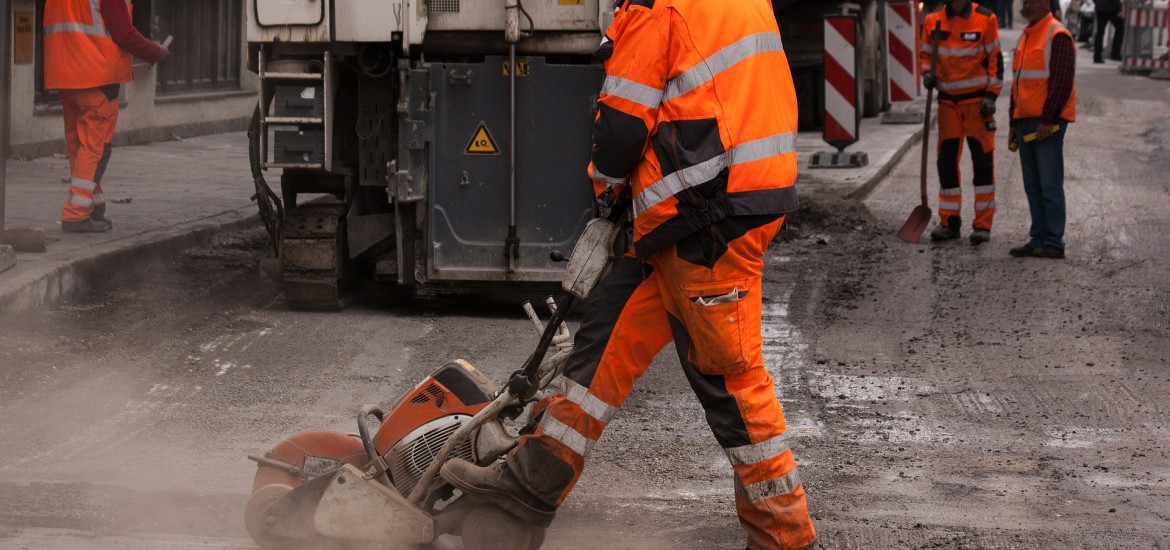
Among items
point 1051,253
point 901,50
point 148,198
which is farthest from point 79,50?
point 901,50

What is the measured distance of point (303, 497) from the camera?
395cm

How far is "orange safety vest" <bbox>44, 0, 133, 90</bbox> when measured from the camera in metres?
8.93

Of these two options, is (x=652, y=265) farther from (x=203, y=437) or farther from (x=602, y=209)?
(x=203, y=437)

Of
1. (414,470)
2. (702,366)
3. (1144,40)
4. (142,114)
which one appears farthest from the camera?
(1144,40)

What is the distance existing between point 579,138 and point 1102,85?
1826cm

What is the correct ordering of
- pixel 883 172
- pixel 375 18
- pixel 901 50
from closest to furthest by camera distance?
pixel 375 18, pixel 883 172, pixel 901 50

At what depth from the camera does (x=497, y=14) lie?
7012mm

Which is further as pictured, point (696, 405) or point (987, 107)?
point (987, 107)

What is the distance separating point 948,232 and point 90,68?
5789 millimetres

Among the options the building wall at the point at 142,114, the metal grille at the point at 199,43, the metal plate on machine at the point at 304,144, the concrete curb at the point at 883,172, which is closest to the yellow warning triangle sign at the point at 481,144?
the metal plate on machine at the point at 304,144

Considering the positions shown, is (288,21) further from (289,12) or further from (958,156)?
(958,156)

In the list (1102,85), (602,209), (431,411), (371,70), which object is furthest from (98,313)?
(1102,85)

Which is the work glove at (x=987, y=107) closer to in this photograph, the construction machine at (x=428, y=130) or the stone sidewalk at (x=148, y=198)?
the stone sidewalk at (x=148, y=198)

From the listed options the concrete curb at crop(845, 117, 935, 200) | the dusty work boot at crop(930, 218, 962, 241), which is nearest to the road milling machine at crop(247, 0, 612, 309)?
the dusty work boot at crop(930, 218, 962, 241)
